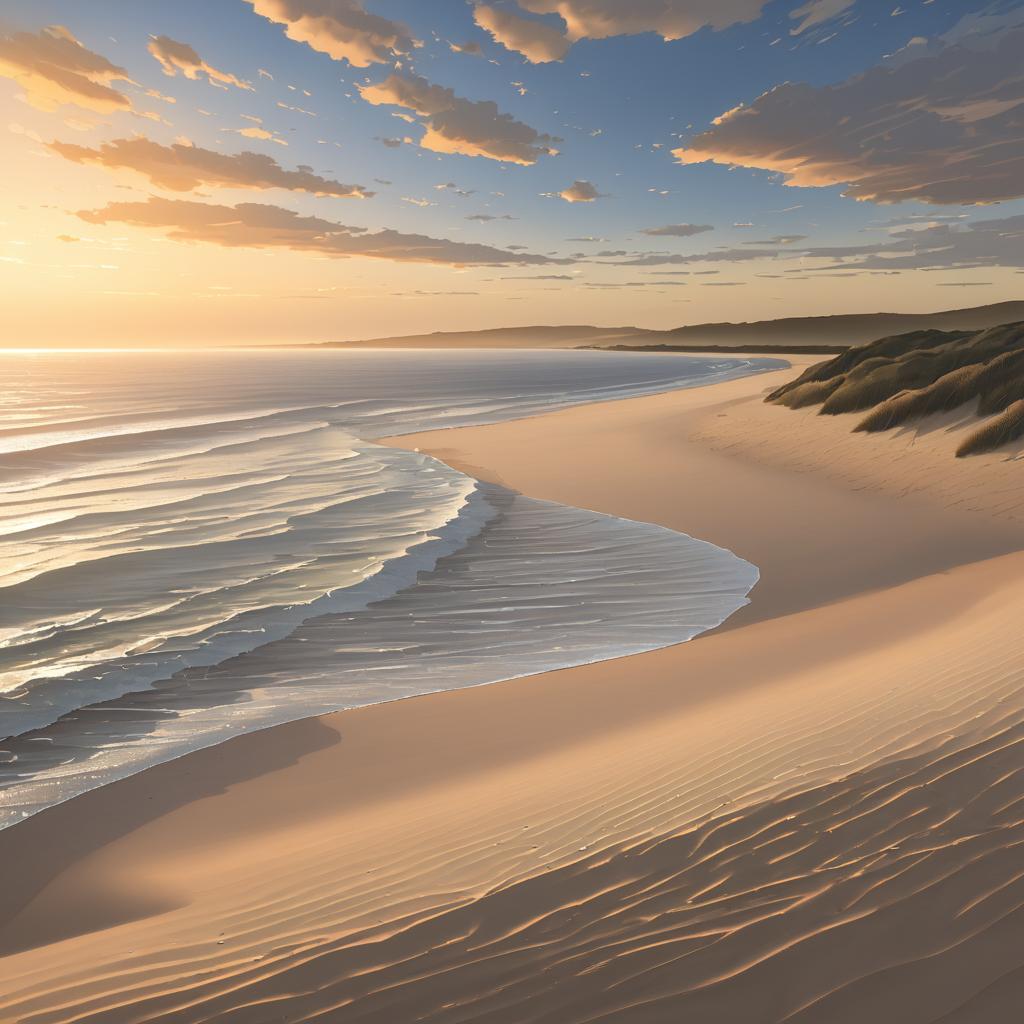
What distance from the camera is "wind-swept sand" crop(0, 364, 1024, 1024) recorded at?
120 inches

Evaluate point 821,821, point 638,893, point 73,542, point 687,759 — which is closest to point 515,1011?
point 638,893

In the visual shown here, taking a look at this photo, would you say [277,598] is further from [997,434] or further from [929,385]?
[929,385]

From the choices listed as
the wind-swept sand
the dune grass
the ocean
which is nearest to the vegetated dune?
the dune grass

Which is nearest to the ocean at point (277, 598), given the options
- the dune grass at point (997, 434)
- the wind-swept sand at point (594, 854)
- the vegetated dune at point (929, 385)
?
Result: the wind-swept sand at point (594, 854)

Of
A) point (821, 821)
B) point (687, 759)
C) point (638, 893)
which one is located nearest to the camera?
point (638, 893)

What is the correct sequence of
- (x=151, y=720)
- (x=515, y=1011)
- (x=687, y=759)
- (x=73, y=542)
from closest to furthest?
(x=515, y=1011)
(x=687, y=759)
(x=151, y=720)
(x=73, y=542)

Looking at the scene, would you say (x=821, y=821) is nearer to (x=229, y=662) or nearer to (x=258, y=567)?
(x=229, y=662)

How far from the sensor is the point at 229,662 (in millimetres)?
8352

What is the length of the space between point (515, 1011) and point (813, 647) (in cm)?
592

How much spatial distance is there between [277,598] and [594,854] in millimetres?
7411

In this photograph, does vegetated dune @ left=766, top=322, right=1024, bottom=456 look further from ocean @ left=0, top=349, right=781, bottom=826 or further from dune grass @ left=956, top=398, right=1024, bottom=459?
ocean @ left=0, top=349, right=781, bottom=826

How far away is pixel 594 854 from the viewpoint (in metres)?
4.09

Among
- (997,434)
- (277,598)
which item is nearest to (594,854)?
(277,598)

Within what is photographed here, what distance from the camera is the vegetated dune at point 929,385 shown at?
57.5ft
